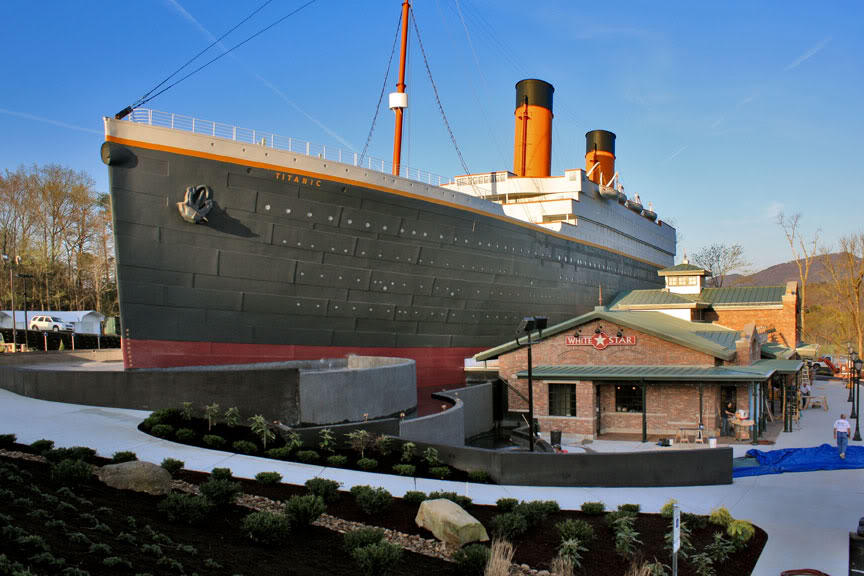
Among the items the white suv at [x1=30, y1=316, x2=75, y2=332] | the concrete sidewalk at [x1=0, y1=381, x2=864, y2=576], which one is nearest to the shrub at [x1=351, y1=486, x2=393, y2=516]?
the concrete sidewalk at [x1=0, y1=381, x2=864, y2=576]

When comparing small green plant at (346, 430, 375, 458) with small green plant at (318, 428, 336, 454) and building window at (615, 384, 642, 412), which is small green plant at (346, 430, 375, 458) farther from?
building window at (615, 384, 642, 412)

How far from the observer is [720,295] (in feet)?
133

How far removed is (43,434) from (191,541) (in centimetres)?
750

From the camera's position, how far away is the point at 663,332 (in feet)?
75.6

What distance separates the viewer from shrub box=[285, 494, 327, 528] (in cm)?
884

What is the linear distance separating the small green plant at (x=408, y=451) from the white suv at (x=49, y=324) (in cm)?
4604

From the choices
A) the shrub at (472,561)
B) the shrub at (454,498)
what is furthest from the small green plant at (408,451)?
the shrub at (472,561)

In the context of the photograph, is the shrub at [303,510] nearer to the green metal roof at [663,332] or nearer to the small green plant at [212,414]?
the small green plant at [212,414]

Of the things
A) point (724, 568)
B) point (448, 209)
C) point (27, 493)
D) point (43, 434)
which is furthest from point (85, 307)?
point (724, 568)

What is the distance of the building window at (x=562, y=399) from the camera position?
23309 millimetres

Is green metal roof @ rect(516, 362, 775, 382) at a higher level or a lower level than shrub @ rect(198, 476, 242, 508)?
higher

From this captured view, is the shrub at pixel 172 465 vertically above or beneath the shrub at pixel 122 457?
beneath

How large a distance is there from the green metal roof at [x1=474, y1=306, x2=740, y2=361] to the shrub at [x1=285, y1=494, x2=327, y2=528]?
46.1 ft

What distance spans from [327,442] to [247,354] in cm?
634
